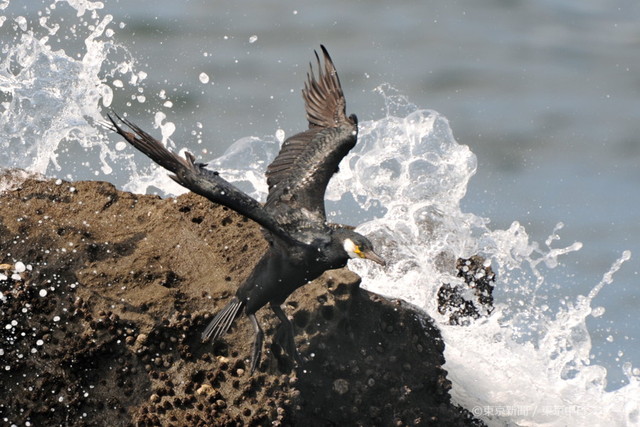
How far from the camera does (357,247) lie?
14.5 feet

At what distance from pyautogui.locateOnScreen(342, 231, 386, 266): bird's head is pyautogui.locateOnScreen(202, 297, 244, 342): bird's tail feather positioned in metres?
0.59

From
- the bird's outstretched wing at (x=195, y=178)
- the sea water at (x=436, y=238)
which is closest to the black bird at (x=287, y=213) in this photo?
the bird's outstretched wing at (x=195, y=178)

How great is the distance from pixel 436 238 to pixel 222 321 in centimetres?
172

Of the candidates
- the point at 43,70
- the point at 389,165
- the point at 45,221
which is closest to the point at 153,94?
the point at 43,70

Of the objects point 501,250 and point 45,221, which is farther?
Result: point 501,250

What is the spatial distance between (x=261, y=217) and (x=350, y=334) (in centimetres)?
81

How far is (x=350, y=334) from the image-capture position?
459 cm

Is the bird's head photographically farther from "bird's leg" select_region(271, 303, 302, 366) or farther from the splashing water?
the splashing water

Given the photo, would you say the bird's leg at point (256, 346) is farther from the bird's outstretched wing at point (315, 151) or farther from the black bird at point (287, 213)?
the bird's outstretched wing at point (315, 151)

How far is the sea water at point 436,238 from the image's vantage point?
17.6 feet

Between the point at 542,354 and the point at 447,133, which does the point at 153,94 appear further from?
the point at 542,354

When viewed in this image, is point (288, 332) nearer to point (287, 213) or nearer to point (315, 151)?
point (287, 213)

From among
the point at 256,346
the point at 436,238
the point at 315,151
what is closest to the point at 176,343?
the point at 256,346

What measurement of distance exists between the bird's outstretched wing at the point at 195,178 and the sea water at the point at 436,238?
1416 mm
